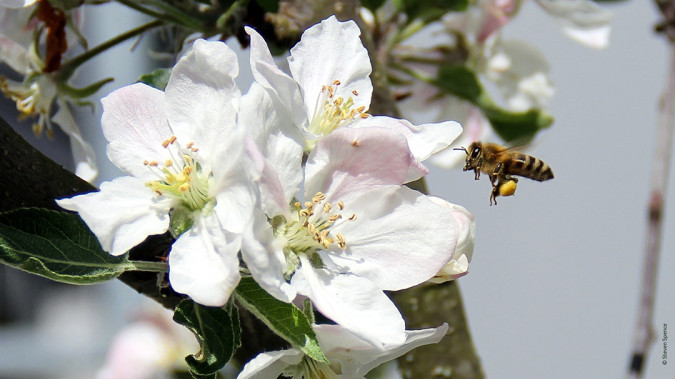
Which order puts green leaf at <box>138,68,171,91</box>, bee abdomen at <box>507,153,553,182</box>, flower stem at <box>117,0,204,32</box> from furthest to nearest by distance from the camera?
1. bee abdomen at <box>507,153,553,182</box>
2. flower stem at <box>117,0,204,32</box>
3. green leaf at <box>138,68,171,91</box>

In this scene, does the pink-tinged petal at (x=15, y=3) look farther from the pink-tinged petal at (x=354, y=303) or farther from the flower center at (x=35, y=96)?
the pink-tinged petal at (x=354, y=303)

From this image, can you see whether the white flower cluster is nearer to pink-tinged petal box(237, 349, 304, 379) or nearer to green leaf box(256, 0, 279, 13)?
pink-tinged petal box(237, 349, 304, 379)

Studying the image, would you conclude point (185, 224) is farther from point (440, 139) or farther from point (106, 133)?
point (440, 139)

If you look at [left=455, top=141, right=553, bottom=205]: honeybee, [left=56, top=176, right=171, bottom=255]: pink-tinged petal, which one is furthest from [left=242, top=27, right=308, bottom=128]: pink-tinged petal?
[left=455, top=141, right=553, bottom=205]: honeybee

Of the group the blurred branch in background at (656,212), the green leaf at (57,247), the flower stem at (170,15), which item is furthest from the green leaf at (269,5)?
the blurred branch in background at (656,212)

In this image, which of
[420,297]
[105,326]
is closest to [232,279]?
[420,297]

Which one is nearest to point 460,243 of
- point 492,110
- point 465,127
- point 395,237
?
point 395,237

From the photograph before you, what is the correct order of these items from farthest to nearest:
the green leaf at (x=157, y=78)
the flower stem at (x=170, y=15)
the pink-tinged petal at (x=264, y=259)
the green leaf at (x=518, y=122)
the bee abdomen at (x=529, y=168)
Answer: the green leaf at (x=518, y=122) → the bee abdomen at (x=529, y=168) → the flower stem at (x=170, y=15) → the green leaf at (x=157, y=78) → the pink-tinged petal at (x=264, y=259)
